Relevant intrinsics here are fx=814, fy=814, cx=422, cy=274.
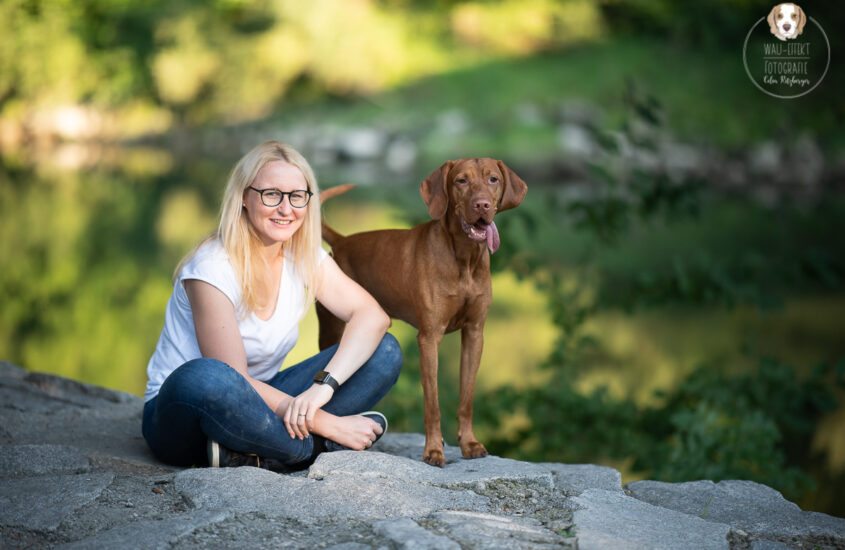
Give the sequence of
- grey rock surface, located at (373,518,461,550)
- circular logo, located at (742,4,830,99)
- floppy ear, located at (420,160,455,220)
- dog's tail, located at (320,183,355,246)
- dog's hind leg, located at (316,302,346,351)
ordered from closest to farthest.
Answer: grey rock surface, located at (373,518,461,550) → floppy ear, located at (420,160,455,220) → dog's hind leg, located at (316,302,346,351) → dog's tail, located at (320,183,355,246) → circular logo, located at (742,4,830,99)

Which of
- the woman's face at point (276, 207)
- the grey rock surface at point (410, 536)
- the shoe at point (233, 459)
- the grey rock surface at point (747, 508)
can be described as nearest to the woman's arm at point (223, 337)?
the shoe at point (233, 459)

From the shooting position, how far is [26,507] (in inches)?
82.9

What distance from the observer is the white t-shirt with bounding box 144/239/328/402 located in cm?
263

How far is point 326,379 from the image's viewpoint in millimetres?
2678

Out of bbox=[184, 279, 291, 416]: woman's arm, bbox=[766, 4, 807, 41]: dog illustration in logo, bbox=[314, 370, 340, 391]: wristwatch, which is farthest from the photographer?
bbox=[766, 4, 807, 41]: dog illustration in logo

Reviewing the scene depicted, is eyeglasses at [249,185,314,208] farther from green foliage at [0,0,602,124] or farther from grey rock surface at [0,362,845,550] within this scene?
green foliage at [0,0,602,124]

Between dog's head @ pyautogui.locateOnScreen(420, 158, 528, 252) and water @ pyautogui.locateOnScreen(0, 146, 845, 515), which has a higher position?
dog's head @ pyautogui.locateOnScreen(420, 158, 528, 252)

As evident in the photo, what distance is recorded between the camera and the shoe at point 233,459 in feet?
8.44

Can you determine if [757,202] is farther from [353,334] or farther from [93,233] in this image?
[353,334]

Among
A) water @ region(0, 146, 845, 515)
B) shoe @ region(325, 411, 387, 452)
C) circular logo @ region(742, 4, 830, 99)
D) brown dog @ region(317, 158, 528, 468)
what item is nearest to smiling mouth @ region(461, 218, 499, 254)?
brown dog @ region(317, 158, 528, 468)

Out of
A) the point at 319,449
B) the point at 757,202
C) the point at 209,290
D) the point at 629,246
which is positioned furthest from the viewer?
the point at 757,202

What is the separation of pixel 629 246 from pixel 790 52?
3.34 meters

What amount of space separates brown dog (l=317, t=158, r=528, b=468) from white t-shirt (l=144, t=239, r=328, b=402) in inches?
17.4

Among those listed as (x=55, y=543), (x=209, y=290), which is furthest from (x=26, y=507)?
(x=209, y=290)
